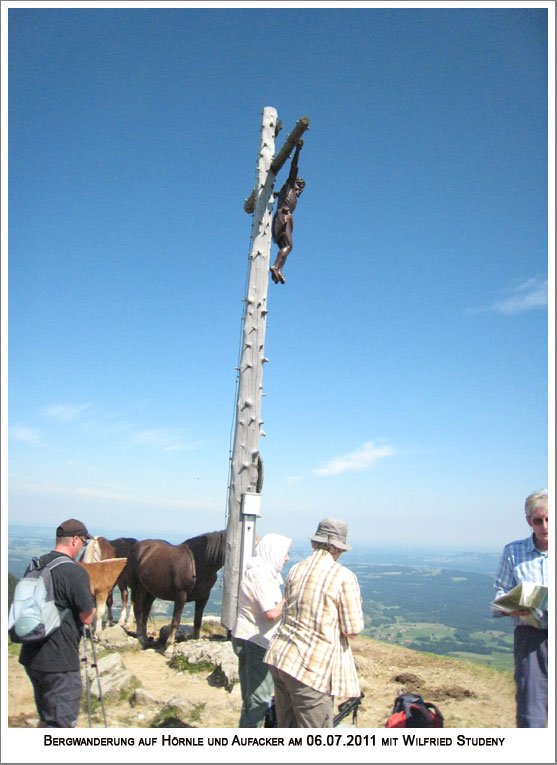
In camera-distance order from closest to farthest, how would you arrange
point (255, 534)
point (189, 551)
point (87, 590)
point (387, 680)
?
1. point (87, 590)
2. point (387, 680)
3. point (255, 534)
4. point (189, 551)

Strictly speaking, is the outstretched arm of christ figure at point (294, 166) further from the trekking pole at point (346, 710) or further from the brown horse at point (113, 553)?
the trekking pole at point (346, 710)

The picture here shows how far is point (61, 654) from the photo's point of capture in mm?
3707

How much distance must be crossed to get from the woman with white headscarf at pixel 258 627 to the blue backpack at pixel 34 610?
150cm

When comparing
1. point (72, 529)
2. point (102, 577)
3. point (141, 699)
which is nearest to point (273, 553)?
point (72, 529)

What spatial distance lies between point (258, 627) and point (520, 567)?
224 cm

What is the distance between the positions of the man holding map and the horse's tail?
7029 mm

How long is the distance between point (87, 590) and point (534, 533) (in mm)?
3659

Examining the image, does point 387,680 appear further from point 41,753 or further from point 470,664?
point 41,753

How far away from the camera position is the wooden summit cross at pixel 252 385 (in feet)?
23.4

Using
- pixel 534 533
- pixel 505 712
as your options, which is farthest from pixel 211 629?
pixel 534 533

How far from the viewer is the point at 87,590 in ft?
12.6

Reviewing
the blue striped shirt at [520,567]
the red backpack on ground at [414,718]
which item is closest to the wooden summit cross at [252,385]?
the red backpack on ground at [414,718]

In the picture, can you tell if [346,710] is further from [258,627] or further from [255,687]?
[258,627]

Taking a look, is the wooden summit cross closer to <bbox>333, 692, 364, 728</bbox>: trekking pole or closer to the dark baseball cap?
<bbox>333, 692, 364, 728</bbox>: trekking pole
